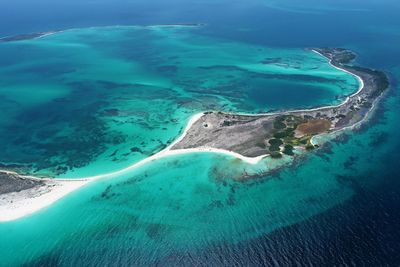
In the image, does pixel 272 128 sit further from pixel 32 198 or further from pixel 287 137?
pixel 32 198

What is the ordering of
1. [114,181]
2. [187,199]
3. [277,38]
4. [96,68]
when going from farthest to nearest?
[277,38] → [96,68] → [114,181] → [187,199]

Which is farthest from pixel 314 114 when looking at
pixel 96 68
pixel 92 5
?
pixel 92 5

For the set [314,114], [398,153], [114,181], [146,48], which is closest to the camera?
[114,181]

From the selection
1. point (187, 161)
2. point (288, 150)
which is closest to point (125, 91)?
point (187, 161)

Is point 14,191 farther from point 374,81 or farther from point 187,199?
point 374,81

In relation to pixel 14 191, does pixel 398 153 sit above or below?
above

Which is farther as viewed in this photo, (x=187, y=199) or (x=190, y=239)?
(x=187, y=199)
